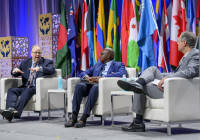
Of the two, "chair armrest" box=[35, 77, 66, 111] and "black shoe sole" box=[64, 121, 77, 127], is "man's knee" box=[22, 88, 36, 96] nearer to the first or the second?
"chair armrest" box=[35, 77, 66, 111]

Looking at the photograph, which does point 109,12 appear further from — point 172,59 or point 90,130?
point 90,130

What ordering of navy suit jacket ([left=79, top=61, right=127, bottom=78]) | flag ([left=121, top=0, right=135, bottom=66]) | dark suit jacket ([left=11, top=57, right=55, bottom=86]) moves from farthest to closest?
flag ([left=121, top=0, right=135, bottom=66]), dark suit jacket ([left=11, top=57, right=55, bottom=86]), navy suit jacket ([left=79, top=61, right=127, bottom=78])

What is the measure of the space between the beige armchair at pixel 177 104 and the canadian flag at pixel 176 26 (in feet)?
6.09

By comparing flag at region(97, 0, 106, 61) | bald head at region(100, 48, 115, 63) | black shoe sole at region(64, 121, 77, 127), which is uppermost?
flag at region(97, 0, 106, 61)

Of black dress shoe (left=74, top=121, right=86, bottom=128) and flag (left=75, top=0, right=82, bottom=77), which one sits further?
flag (left=75, top=0, right=82, bottom=77)

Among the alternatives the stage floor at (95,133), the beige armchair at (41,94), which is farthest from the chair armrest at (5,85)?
the stage floor at (95,133)

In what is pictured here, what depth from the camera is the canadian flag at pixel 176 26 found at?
573 centimetres

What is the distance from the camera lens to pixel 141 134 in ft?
12.5

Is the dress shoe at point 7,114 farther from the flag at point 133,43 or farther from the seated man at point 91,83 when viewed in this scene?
the flag at point 133,43

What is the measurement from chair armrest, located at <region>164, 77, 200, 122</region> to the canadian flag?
1.85 meters

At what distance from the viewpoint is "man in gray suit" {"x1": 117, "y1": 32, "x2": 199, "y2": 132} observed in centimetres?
384

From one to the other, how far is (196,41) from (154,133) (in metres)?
1.00

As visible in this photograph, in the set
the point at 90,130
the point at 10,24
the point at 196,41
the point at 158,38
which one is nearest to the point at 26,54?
the point at 10,24

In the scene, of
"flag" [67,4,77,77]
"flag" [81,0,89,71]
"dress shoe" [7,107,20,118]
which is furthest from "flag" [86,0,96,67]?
"dress shoe" [7,107,20,118]
